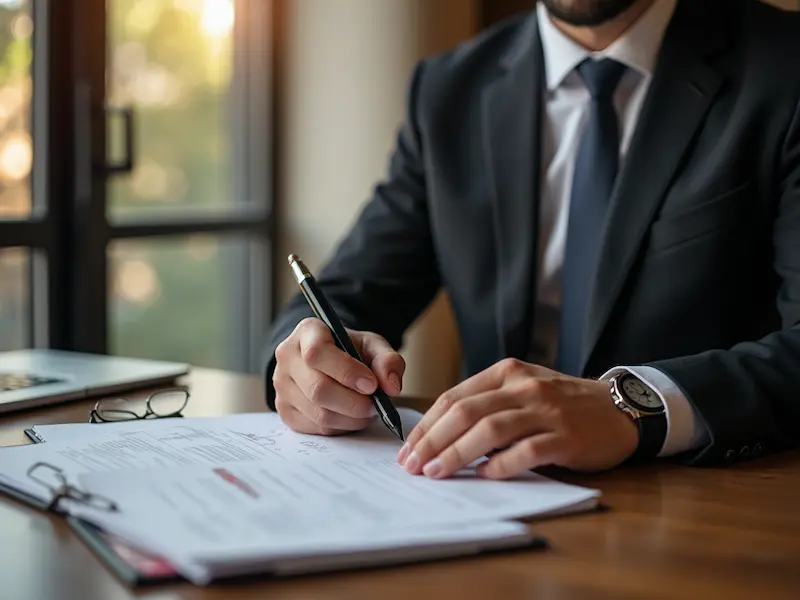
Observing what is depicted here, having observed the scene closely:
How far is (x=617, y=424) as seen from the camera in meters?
1.06

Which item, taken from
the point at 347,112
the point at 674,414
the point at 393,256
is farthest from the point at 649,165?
the point at 347,112

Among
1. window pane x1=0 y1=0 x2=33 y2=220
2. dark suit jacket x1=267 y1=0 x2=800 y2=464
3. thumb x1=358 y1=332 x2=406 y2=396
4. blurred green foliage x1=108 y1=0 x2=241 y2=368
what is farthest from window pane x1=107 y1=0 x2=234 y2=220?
thumb x1=358 y1=332 x2=406 y2=396

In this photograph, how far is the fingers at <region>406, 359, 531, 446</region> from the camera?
3.38ft

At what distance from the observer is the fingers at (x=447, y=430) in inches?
38.9

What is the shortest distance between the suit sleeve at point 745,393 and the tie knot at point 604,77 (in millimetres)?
515

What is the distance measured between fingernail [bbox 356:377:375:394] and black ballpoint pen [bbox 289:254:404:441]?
0.5 inches

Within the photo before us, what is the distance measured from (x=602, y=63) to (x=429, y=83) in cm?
35

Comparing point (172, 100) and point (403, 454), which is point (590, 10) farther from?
point (172, 100)

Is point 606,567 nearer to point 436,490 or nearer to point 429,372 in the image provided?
point 436,490

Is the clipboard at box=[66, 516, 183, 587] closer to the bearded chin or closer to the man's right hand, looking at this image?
the man's right hand

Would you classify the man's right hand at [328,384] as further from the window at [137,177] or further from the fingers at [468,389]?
the window at [137,177]

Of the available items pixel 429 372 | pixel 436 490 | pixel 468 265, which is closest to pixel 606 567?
pixel 436 490

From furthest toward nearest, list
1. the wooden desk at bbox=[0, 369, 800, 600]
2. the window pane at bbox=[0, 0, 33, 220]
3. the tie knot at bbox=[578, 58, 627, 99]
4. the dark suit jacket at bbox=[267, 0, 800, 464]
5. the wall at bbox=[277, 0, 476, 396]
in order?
1. the wall at bbox=[277, 0, 476, 396]
2. the window pane at bbox=[0, 0, 33, 220]
3. the tie knot at bbox=[578, 58, 627, 99]
4. the dark suit jacket at bbox=[267, 0, 800, 464]
5. the wooden desk at bbox=[0, 369, 800, 600]

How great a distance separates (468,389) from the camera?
1.06 metres
